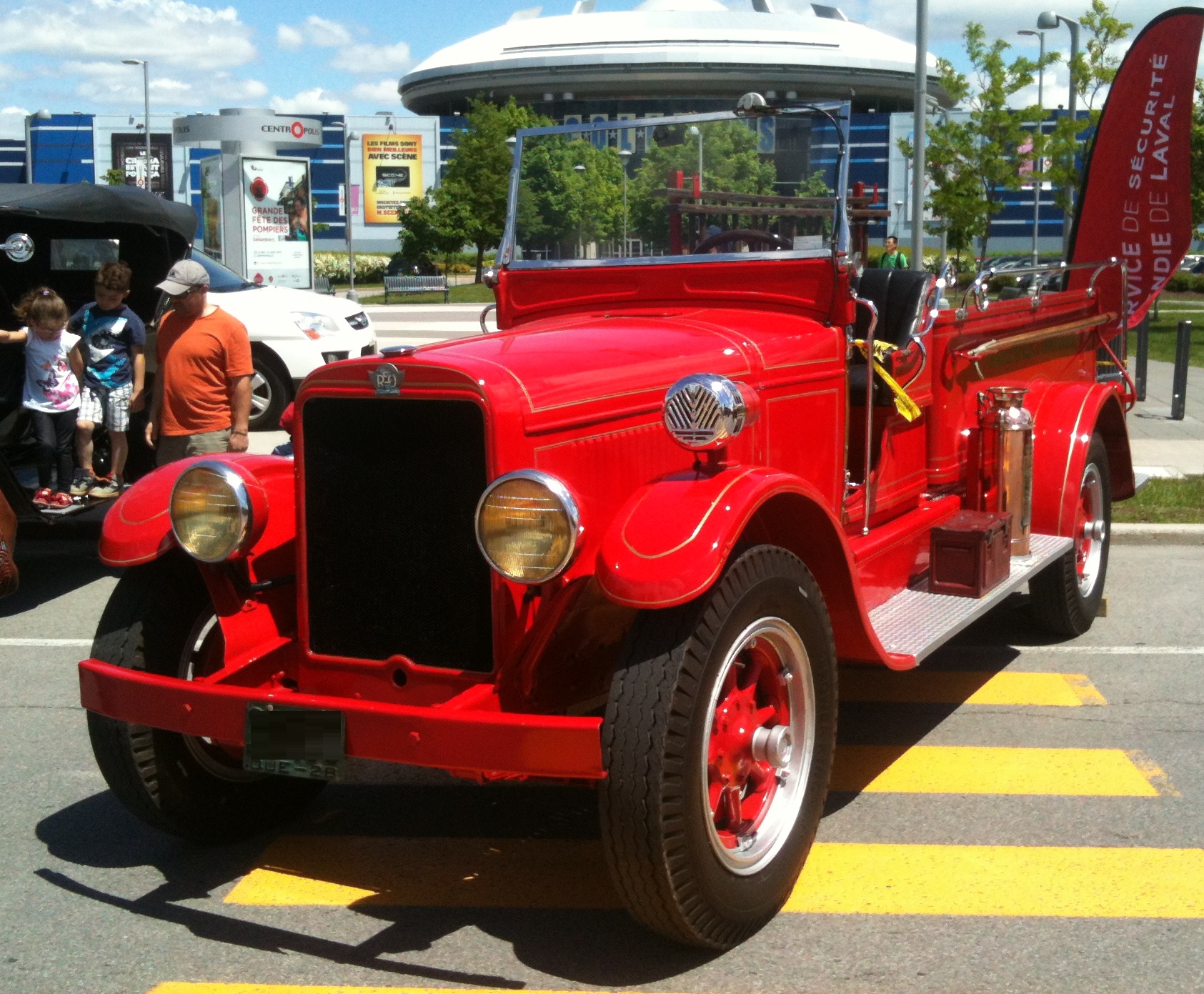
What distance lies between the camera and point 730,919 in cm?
341

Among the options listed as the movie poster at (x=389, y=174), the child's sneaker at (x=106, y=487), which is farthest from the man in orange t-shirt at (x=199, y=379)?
the movie poster at (x=389, y=174)

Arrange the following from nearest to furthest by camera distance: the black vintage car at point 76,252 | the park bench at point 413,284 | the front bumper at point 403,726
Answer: the front bumper at point 403,726, the black vintage car at point 76,252, the park bench at point 413,284

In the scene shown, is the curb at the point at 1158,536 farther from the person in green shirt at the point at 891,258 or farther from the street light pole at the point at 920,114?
the street light pole at the point at 920,114

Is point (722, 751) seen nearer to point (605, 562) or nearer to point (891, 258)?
point (605, 562)

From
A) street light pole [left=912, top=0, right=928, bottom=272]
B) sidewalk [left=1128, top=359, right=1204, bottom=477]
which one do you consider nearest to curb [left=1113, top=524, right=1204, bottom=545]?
sidewalk [left=1128, top=359, right=1204, bottom=477]

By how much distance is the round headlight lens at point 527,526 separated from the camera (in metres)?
3.29

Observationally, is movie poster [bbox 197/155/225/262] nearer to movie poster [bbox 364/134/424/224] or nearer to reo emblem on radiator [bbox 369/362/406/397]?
reo emblem on radiator [bbox 369/362/406/397]

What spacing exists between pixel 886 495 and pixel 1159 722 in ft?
4.49

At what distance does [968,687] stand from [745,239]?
7.03ft

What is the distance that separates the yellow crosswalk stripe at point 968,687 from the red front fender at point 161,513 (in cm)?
258

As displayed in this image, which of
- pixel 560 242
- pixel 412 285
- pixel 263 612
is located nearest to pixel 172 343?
pixel 560 242

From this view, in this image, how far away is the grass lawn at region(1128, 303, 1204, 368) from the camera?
68.3 ft

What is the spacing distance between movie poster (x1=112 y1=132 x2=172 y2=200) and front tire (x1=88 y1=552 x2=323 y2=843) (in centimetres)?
6435

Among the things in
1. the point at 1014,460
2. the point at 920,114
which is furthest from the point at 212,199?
the point at 1014,460
